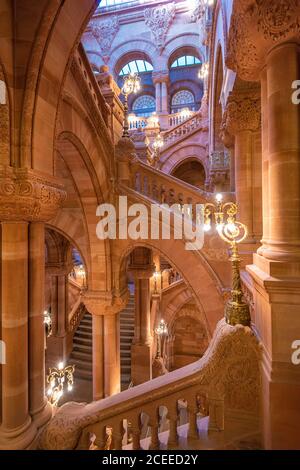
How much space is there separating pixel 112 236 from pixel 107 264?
0.76m

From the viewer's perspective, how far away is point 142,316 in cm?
1168

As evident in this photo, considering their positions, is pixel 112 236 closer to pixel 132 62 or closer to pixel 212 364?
pixel 212 364

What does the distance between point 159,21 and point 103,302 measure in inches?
803

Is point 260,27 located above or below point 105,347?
above

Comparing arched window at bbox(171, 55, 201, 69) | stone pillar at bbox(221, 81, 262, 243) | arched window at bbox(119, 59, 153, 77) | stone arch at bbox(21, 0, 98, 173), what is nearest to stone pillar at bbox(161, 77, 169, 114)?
arched window at bbox(119, 59, 153, 77)

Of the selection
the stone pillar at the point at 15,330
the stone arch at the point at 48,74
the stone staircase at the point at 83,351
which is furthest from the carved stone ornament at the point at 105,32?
the stone pillar at the point at 15,330

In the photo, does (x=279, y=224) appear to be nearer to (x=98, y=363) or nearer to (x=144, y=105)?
(x=98, y=363)

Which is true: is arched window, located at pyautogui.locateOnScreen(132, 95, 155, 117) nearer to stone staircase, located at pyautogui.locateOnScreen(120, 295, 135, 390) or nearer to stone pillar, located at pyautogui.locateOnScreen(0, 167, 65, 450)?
stone staircase, located at pyautogui.locateOnScreen(120, 295, 135, 390)

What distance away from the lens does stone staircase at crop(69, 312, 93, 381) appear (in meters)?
11.2

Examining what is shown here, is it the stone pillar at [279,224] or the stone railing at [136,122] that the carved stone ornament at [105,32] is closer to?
the stone railing at [136,122]

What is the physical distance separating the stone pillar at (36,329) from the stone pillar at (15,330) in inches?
3.9

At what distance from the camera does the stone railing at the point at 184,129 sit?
14.3 meters

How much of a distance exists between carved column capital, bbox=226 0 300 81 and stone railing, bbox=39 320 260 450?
293 centimetres

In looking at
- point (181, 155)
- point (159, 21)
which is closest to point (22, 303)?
point (181, 155)
